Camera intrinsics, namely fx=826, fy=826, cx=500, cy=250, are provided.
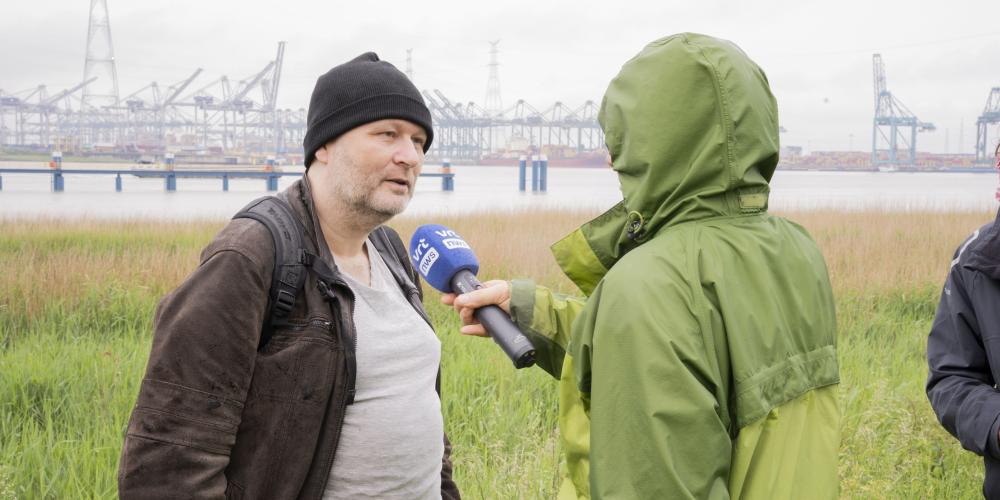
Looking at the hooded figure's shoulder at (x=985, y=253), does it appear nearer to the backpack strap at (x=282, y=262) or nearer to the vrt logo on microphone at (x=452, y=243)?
the vrt logo on microphone at (x=452, y=243)

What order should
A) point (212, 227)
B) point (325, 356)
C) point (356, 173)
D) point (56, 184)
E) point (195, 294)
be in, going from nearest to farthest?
point (195, 294) → point (325, 356) → point (356, 173) → point (212, 227) → point (56, 184)

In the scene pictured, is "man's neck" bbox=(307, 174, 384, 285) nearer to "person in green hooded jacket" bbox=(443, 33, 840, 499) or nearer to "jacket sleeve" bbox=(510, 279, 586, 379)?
"jacket sleeve" bbox=(510, 279, 586, 379)

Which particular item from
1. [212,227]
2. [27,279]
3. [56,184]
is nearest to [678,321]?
[27,279]

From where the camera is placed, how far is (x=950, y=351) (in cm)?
238

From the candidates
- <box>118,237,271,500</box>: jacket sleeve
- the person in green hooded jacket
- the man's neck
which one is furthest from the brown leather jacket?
the person in green hooded jacket

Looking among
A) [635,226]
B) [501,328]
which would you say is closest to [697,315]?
[635,226]

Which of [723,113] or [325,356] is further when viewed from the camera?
[325,356]

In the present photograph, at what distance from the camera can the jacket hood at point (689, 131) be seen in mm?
1543

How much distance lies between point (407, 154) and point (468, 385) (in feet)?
9.90

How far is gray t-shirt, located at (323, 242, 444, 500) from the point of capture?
6.55 feet

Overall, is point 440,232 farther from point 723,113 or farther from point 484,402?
point 484,402

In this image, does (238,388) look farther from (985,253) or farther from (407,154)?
(985,253)

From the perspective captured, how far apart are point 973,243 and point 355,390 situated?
174cm

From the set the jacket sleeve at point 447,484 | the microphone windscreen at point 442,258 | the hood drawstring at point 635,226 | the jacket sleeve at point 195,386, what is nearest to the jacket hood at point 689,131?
the hood drawstring at point 635,226
